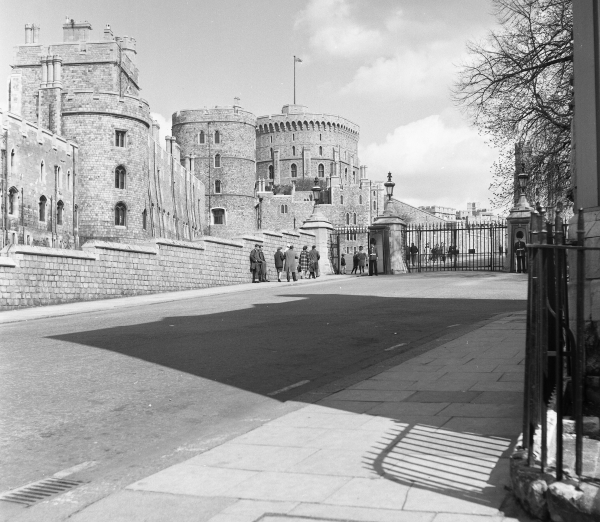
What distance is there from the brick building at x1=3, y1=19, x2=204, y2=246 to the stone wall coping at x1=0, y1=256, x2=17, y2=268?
23.2 metres

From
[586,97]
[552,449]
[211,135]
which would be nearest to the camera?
[552,449]

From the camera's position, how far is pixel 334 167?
113 metres

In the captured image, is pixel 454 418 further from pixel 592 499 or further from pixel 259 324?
pixel 259 324

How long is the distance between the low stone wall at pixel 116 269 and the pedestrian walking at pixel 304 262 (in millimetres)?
1928

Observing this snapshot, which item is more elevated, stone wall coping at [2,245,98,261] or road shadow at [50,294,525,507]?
stone wall coping at [2,245,98,261]

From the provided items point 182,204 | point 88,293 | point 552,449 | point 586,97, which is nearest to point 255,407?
point 552,449

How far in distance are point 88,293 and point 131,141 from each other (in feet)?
97.2

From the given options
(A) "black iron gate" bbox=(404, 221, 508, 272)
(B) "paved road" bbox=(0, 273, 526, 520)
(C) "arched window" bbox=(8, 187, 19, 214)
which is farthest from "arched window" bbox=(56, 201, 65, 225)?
(B) "paved road" bbox=(0, 273, 526, 520)

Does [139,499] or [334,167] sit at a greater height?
[334,167]

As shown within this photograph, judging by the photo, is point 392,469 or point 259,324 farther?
point 259,324

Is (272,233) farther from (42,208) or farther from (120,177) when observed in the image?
(120,177)

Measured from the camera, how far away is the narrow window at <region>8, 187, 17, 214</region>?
133 feet

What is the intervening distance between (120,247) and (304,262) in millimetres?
11591

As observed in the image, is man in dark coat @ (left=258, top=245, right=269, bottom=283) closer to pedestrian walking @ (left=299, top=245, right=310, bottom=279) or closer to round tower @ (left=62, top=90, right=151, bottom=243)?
pedestrian walking @ (left=299, top=245, right=310, bottom=279)
